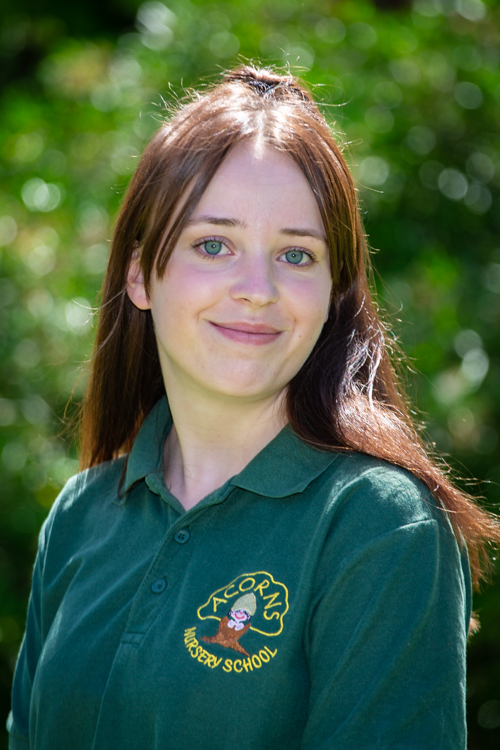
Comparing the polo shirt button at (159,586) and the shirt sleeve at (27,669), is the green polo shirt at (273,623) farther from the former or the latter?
the shirt sleeve at (27,669)

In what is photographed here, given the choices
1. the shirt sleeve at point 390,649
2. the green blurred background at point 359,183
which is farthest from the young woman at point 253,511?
the green blurred background at point 359,183

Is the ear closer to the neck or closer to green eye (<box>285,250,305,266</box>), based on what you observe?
the neck

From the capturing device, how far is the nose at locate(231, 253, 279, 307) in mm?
1705

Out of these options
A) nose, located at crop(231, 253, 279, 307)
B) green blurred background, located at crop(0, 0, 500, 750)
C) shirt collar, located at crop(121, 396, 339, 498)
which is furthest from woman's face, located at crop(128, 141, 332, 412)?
green blurred background, located at crop(0, 0, 500, 750)

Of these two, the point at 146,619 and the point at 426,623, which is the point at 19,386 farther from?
the point at 426,623

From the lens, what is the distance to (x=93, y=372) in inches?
91.8

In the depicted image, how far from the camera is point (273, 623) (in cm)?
153

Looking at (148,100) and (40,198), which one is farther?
(148,100)

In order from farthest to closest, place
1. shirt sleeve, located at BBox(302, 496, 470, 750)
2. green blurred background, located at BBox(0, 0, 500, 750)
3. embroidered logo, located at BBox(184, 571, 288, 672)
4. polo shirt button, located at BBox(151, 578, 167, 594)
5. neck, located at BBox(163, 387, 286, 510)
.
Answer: green blurred background, located at BBox(0, 0, 500, 750) < neck, located at BBox(163, 387, 286, 510) < polo shirt button, located at BBox(151, 578, 167, 594) < embroidered logo, located at BBox(184, 571, 288, 672) < shirt sleeve, located at BBox(302, 496, 470, 750)

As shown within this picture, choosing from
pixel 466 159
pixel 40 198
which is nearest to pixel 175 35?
pixel 40 198

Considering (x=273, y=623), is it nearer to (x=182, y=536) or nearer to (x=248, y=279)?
(x=182, y=536)

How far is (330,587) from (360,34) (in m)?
4.31

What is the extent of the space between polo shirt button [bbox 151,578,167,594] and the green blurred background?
0.84 m

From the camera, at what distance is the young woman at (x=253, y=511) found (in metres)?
1.47
